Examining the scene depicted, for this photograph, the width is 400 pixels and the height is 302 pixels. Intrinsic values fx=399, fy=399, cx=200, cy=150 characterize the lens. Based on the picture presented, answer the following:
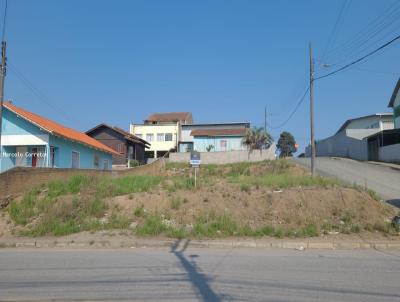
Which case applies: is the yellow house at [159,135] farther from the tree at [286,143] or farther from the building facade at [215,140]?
the tree at [286,143]

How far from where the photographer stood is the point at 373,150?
41.6 m

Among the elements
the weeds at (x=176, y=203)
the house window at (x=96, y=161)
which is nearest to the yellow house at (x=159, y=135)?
the house window at (x=96, y=161)

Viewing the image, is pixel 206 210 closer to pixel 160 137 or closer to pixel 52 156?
pixel 52 156

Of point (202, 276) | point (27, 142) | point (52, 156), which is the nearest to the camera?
Answer: point (202, 276)

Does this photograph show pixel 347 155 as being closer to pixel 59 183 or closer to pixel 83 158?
pixel 83 158

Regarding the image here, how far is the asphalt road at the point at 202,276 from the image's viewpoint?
670 centimetres

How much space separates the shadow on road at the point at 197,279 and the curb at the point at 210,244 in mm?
1442

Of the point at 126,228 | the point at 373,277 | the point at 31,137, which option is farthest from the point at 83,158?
the point at 373,277

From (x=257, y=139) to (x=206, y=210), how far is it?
35244 mm

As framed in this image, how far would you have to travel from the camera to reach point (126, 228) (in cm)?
1525

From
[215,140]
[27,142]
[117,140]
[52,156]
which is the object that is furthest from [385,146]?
[117,140]

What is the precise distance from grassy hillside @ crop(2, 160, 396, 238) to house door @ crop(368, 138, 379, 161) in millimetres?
24916

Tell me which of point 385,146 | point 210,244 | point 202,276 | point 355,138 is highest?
point 355,138

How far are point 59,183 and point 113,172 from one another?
8.22 metres
